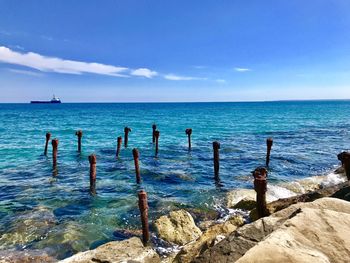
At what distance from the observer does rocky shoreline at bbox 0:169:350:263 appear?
4.49 m

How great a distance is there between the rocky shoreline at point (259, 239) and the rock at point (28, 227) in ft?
3.61

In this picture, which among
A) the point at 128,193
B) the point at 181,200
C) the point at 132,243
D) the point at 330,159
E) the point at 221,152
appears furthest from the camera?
the point at 221,152

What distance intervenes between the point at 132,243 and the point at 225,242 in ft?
14.6

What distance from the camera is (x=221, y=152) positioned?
98.5 ft

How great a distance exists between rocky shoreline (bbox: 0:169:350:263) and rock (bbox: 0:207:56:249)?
1.10 metres

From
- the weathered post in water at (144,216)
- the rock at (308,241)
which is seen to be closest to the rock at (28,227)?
the weathered post in water at (144,216)

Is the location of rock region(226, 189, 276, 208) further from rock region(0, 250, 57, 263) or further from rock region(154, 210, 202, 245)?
rock region(0, 250, 57, 263)

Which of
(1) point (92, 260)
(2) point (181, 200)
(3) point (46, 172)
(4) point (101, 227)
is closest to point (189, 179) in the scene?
(2) point (181, 200)

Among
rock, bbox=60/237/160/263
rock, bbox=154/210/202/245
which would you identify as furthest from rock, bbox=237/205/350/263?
rock, bbox=154/210/202/245

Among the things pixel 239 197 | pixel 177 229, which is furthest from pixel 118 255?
pixel 239 197

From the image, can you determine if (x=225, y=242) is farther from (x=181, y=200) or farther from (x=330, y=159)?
(x=330, y=159)

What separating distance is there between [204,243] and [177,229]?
3.09 metres

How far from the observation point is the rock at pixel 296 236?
4430 millimetres

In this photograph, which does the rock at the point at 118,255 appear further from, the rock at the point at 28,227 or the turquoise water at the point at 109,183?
the rock at the point at 28,227
